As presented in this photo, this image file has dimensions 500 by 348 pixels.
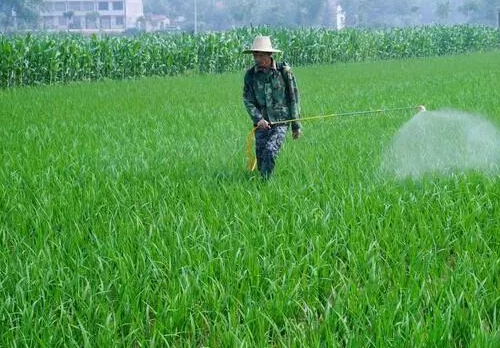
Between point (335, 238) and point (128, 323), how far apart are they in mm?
1412

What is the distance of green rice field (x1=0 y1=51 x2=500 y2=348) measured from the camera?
2.85m

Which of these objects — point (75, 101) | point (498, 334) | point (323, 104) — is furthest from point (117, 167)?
point (75, 101)

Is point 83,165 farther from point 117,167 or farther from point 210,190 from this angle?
point 210,190

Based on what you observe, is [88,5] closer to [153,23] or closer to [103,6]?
[103,6]

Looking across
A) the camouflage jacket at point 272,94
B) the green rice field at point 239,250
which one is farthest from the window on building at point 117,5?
the camouflage jacket at point 272,94

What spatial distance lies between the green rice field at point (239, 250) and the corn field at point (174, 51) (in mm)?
11061

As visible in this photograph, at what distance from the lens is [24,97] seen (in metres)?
14.4

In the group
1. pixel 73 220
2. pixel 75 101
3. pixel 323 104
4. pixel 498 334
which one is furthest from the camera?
pixel 75 101

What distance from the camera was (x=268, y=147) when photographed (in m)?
5.83

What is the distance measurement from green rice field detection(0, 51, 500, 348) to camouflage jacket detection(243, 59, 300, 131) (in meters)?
0.50

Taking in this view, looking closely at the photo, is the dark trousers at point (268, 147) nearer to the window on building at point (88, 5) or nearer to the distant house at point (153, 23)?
the distant house at point (153, 23)

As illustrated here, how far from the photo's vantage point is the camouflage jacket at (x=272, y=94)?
5816mm

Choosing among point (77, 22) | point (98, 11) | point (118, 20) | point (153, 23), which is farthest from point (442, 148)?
point (118, 20)

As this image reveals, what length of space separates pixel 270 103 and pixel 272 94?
2.9 inches
